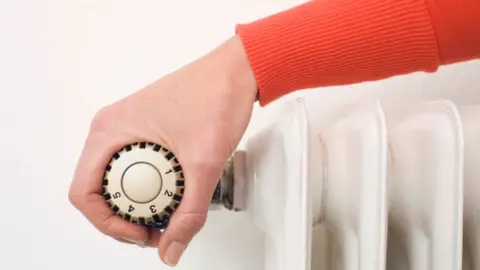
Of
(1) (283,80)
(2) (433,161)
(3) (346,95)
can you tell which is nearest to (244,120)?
(1) (283,80)

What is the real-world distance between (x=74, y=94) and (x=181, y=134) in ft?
0.97

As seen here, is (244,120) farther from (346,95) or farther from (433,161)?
(346,95)

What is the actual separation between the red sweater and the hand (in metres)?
0.02

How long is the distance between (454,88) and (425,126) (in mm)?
241

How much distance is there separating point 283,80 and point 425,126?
0.38ft

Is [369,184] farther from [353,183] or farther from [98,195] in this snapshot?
[98,195]

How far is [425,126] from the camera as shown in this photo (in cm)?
48

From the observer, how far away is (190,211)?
43cm

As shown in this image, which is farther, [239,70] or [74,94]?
[74,94]

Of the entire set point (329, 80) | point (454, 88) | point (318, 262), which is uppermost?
point (454, 88)

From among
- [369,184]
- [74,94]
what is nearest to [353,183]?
[369,184]

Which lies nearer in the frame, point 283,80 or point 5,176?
point 283,80

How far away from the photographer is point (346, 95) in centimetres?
70

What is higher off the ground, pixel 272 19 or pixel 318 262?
pixel 272 19
